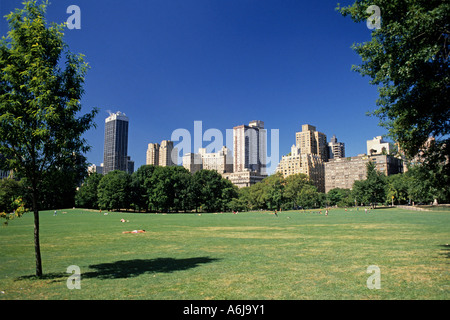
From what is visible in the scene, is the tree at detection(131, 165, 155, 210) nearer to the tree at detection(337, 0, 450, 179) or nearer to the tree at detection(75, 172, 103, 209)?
the tree at detection(75, 172, 103, 209)

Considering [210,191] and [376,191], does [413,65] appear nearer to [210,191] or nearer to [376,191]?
[210,191]

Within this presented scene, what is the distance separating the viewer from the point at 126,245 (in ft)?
72.2

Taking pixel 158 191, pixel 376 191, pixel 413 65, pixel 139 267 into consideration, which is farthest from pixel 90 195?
pixel 413 65

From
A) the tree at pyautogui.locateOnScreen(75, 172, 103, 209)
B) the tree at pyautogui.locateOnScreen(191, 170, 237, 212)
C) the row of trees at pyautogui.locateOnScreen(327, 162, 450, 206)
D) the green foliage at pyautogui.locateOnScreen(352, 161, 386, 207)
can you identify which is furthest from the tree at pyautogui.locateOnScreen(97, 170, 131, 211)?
the green foliage at pyautogui.locateOnScreen(352, 161, 386, 207)

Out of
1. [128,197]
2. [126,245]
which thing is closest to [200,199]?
[128,197]

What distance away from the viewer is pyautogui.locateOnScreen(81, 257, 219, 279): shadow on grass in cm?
1284

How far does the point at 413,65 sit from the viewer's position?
12.1 m

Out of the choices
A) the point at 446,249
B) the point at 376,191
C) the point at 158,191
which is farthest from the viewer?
the point at 376,191

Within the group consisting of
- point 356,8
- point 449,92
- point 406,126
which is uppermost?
point 356,8

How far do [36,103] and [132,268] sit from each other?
26.5 ft

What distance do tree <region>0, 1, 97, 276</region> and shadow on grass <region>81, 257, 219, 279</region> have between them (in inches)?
98.6

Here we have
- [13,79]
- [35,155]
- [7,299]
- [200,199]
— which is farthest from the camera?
[200,199]
